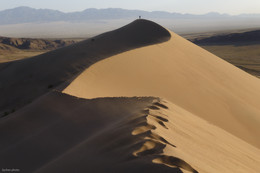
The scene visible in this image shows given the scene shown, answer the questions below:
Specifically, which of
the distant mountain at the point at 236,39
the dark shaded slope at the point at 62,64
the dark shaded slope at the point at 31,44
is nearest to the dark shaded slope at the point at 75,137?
the dark shaded slope at the point at 62,64

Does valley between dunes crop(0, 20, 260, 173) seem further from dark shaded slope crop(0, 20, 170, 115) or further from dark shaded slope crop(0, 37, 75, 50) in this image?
dark shaded slope crop(0, 37, 75, 50)

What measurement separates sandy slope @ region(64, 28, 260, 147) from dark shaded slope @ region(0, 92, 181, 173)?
4.74 ft

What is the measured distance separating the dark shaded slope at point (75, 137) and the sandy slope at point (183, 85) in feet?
4.74

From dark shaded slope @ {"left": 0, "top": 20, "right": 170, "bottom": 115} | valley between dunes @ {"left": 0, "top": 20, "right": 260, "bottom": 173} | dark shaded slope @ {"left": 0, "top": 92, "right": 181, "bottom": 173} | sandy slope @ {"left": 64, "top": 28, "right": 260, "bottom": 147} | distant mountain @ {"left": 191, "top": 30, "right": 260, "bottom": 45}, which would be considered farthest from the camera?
distant mountain @ {"left": 191, "top": 30, "right": 260, "bottom": 45}

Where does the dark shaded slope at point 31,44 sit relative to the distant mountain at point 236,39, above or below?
below

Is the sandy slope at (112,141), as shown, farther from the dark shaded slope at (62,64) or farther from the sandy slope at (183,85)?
the dark shaded slope at (62,64)

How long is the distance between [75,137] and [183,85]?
5.73m

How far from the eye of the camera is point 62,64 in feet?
44.2

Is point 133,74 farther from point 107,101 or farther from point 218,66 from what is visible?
point 218,66

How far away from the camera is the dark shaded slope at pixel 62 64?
37.8ft

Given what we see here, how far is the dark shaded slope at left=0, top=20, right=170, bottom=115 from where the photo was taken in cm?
1152

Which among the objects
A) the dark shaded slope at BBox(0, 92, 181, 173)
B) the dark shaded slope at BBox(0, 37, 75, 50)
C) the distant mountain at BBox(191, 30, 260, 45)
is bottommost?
the dark shaded slope at BBox(0, 92, 181, 173)

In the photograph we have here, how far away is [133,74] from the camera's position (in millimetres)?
10461

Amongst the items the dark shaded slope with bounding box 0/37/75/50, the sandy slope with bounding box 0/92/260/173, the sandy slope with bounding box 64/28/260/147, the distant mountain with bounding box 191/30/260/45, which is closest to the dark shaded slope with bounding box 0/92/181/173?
the sandy slope with bounding box 0/92/260/173
